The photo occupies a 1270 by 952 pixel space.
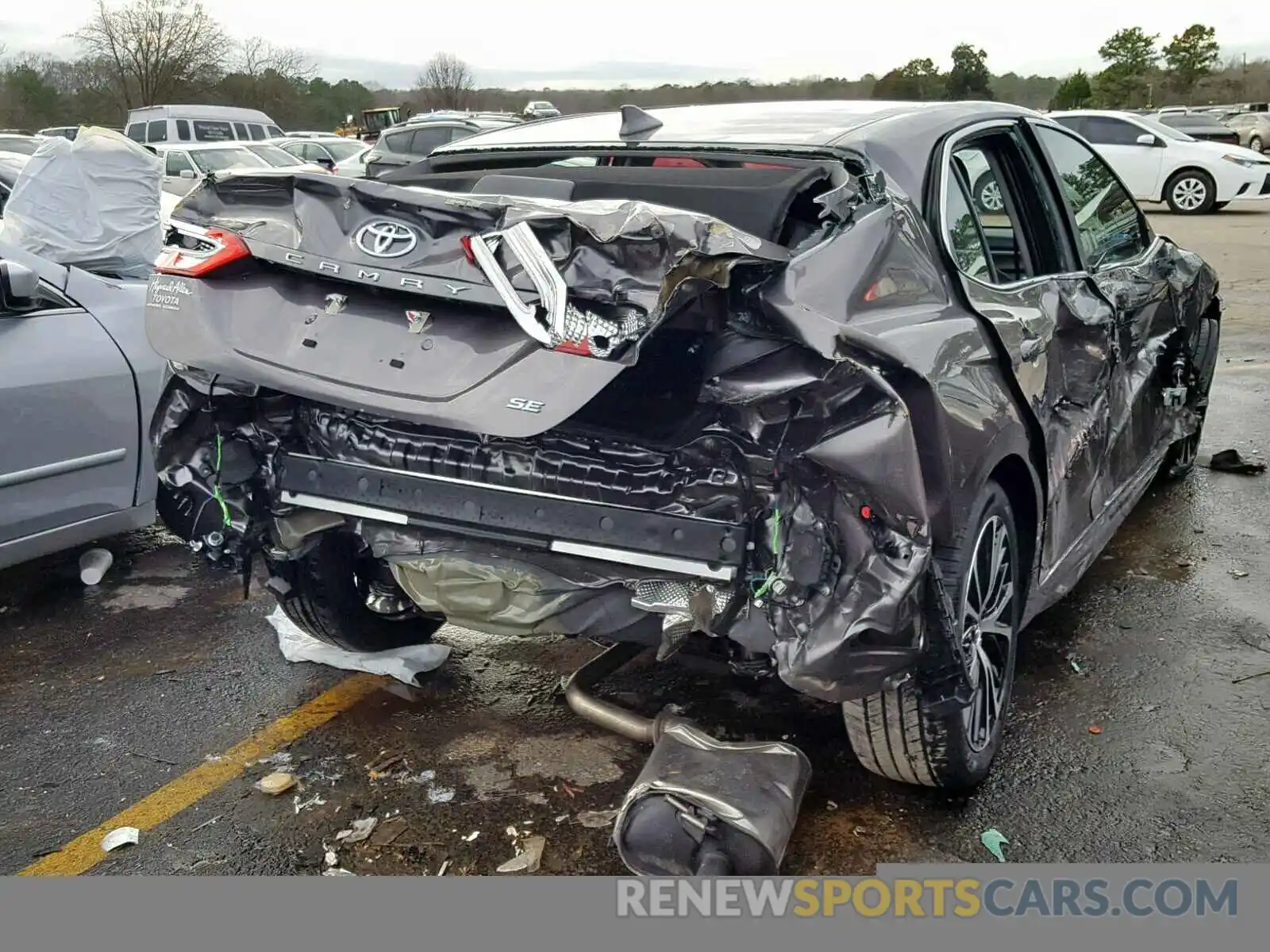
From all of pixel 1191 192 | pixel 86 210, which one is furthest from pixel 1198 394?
pixel 1191 192

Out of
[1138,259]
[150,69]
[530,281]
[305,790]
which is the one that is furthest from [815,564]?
[150,69]

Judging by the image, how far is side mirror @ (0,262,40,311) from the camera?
→ 12.4 feet

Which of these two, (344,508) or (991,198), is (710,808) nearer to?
(344,508)

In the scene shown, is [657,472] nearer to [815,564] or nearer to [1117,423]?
[815,564]

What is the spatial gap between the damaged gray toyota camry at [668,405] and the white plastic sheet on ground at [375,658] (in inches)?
19.3

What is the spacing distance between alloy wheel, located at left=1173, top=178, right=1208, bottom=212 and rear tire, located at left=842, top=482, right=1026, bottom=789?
17.2 m

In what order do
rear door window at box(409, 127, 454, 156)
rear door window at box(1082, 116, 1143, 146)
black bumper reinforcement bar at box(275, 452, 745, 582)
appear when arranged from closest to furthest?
1. black bumper reinforcement bar at box(275, 452, 745, 582)
2. rear door window at box(1082, 116, 1143, 146)
3. rear door window at box(409, 127, 454, 156)

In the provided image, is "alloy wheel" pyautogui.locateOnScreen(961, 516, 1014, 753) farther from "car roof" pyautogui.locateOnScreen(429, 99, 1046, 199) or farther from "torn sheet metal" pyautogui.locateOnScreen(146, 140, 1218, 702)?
"car roof" pyautogui.locateOnScreen(429, 99, 1046, 199)

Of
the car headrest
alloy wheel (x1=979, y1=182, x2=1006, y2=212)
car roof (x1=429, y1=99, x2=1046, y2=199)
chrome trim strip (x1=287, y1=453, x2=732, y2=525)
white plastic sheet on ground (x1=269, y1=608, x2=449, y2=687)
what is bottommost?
white plastic sheet on ground (x1=269, y1=608, x2=449, y2=687)

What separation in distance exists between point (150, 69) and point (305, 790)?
56484mm

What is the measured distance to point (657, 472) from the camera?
2488 mm

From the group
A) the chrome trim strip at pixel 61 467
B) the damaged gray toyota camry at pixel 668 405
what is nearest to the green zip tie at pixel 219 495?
the damaged gray toyota camry at pixel 668 405

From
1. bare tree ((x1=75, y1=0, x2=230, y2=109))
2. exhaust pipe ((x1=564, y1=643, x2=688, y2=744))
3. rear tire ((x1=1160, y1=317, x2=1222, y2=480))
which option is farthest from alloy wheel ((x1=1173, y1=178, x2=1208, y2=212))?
bare tree ((x1=75, y1=0, x2=230, y2=109))

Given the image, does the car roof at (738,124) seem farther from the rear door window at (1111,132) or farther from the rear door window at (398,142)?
the rear door window at (398,142)
